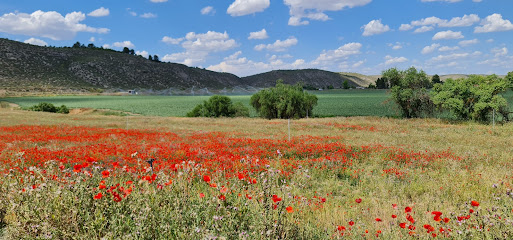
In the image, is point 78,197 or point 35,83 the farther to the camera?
point 35,83

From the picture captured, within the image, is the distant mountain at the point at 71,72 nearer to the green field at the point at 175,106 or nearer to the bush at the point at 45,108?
the green field at the point at 175,106

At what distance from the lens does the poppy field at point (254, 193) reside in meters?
4.23

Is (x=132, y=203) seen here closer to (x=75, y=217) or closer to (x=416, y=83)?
(x=75, y=217)

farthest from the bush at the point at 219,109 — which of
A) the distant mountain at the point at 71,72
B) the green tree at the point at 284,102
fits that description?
the distant mountain at the point at 71,72

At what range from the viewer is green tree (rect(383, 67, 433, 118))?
41.2 meters

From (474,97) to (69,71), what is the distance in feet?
591

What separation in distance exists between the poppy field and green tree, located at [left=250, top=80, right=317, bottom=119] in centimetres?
3147

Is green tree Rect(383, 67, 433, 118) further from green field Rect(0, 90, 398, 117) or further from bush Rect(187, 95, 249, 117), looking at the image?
bush Rect(187, 95, 249, 117)

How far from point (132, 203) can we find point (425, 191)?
8.02 metres

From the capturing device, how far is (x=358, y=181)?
401 inches

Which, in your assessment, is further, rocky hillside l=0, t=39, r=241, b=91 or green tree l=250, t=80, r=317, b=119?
rocky hillside l=0, t=39, r=241, b=91

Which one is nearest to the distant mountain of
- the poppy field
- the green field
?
the green field

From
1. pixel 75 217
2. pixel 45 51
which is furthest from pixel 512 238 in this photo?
pixel 45 51

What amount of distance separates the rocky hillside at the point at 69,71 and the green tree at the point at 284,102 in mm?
113710
